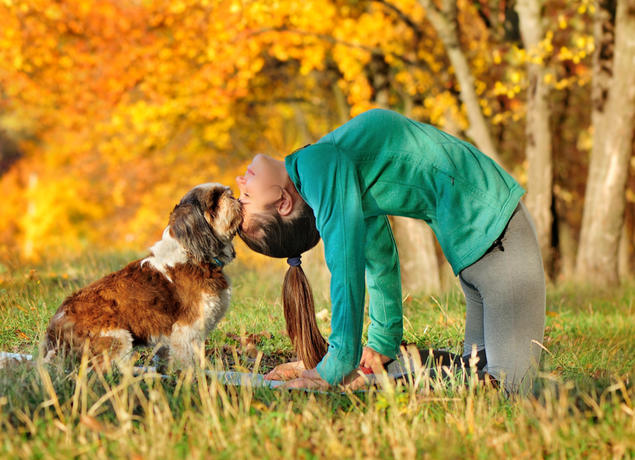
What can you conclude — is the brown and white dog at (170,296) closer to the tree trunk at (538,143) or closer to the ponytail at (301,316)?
the ponytail at (301,316)

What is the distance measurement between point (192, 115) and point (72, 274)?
A: 8146 millimetres

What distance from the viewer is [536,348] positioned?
11.8ft

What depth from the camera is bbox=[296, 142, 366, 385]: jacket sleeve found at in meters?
3.21

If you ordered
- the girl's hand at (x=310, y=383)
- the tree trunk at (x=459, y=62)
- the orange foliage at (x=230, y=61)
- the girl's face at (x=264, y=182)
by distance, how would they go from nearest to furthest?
the girl's hand at (x=310, y=383) → the girl's face at (x=264, y=182) → the tree trunk at (x=459, y=62) → the orange foliage at (x=230, y=61)

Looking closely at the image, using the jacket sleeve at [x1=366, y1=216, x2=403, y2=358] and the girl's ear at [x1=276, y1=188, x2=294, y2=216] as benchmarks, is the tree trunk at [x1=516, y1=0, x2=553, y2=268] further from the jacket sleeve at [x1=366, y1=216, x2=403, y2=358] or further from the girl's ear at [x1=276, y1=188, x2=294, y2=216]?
the girl's ear at [x1=276, y1=188, x2=294, y2=216]

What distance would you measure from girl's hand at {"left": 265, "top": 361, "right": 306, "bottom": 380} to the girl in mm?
395

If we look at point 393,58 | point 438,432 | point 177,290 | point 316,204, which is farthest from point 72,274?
point 393,58

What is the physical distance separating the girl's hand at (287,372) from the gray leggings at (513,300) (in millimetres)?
1054

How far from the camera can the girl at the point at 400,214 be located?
127 inches

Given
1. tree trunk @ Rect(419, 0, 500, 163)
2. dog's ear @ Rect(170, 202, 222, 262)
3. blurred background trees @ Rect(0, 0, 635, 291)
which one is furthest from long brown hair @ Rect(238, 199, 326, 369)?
tree trunk @ Rect(419, 0, 500, 163)

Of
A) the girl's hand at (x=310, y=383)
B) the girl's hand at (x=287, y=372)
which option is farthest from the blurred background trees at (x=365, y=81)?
the girl's hand at (x=310, y=383)

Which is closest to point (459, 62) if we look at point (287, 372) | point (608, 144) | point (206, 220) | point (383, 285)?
point (608, 144)

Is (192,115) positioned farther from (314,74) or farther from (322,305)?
(322,305)

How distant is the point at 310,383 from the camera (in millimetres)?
3475
